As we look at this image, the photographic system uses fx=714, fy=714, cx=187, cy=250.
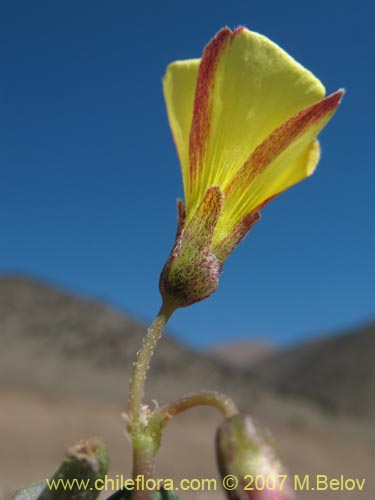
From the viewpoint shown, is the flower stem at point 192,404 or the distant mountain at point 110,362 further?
the distant mountain at point 110,362

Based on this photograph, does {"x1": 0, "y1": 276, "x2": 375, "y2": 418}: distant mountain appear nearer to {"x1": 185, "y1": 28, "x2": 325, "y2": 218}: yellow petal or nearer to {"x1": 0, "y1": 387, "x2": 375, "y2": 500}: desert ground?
{"x1": 0, "y1": 387, "x2": 375, "y2": 500}: desert ground

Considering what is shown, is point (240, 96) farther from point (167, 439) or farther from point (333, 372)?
point (333, 372)

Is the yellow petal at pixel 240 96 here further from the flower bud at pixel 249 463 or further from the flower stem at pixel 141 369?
the flower bud at pixel 249 463

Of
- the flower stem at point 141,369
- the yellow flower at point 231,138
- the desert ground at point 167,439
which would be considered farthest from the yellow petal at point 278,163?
the desert ground at point 167,439

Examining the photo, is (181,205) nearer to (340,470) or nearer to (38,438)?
(38,438)

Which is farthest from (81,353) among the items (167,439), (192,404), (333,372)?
(192,404)

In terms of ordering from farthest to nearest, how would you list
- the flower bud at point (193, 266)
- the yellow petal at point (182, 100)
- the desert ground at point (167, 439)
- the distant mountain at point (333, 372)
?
the distant mountain at point (333, 372) < the desert ground at point (167, 439) < the yellow petal at point (182, 100) < the flower bud at point (193, 266)
